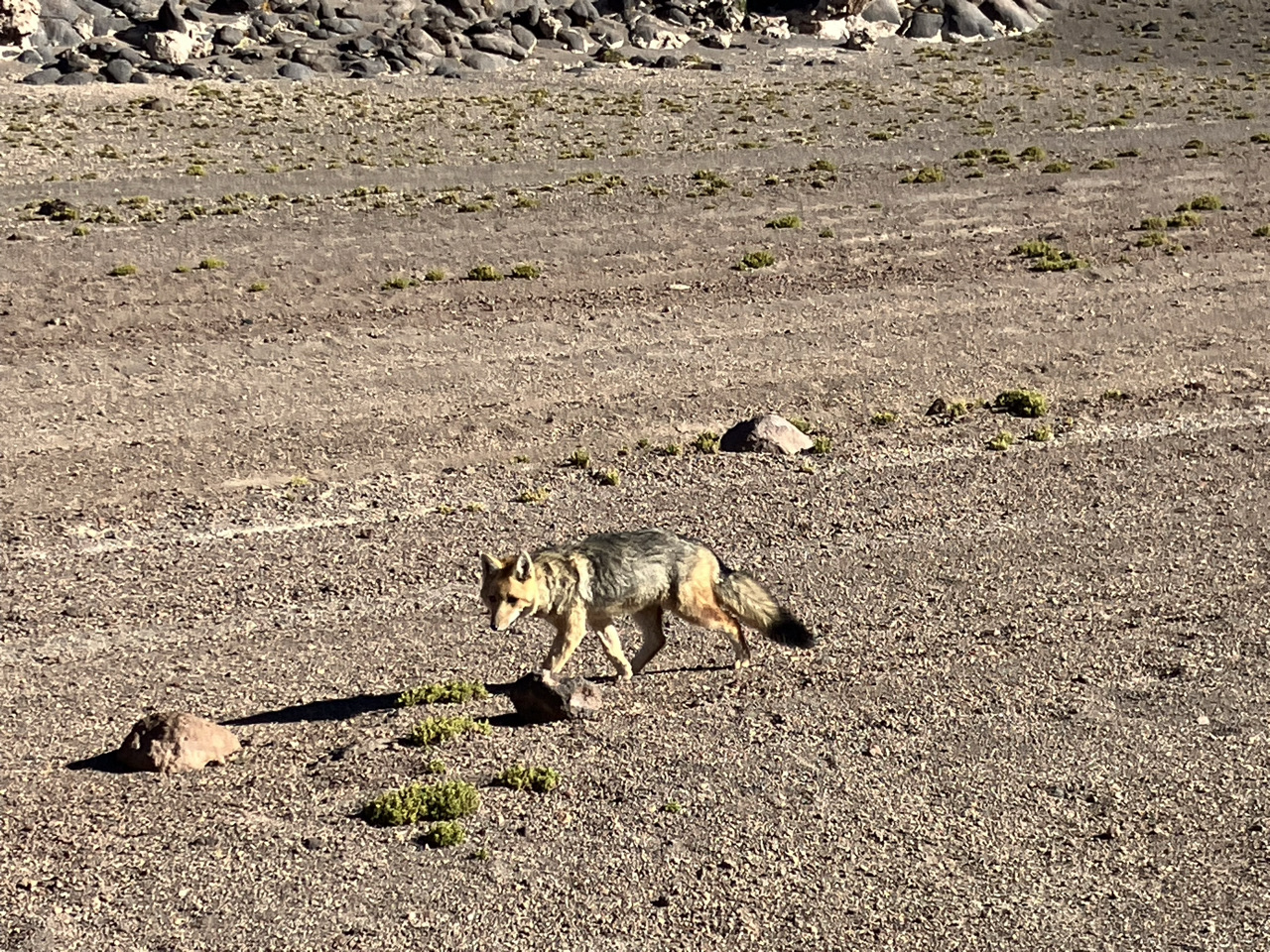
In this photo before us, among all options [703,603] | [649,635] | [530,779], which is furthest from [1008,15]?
[530,779]

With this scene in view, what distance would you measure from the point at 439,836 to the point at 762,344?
1721cm

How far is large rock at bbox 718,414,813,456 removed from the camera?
19.7m

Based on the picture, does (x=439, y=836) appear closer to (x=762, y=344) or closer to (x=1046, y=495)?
(x=1046, y=495)

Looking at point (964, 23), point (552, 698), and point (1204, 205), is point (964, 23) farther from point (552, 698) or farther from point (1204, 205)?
point (552, 698)

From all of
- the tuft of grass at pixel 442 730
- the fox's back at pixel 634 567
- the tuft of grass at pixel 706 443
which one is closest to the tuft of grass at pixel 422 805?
the tuft of grass at pixel 442 730

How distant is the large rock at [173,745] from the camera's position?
10883 millimetres

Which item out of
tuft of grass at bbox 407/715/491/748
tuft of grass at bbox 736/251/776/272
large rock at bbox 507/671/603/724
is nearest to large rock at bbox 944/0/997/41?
tuft of grass at bbox 736/251/776/272

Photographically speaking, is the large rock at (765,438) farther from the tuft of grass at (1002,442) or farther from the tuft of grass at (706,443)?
the tuft of grass at (1002,442)

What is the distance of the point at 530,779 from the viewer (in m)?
10.8

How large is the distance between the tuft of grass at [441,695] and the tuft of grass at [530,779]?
1.34 m

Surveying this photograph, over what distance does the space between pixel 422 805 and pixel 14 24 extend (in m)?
77.7

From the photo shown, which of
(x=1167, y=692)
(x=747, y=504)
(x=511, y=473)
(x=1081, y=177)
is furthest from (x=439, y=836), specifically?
(x=1081, y=177)

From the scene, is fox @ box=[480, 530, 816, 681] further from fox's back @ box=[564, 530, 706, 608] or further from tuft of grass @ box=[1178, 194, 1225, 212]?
tuft of grass @ box=[1178, 194, 1225, 212]

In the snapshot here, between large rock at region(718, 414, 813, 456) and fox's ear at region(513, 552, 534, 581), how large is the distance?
8.84 meters
